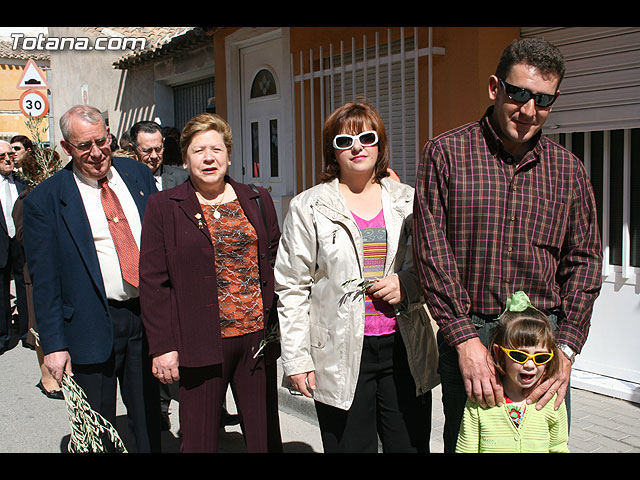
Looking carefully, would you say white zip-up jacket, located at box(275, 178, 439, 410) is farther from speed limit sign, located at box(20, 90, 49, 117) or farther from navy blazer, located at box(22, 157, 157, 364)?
speed limit sign, located at box(20, 90, 49, 117)

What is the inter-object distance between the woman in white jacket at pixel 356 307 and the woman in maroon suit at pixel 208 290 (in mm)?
283

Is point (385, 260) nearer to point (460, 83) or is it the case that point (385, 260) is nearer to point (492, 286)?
point (492, 286)

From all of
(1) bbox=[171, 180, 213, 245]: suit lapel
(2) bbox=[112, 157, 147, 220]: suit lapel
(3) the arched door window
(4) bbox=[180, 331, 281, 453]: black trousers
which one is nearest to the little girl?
(4) bbox=[180, 331, 281, 453]: black trousers

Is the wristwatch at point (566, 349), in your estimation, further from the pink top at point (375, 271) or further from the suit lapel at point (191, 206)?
the suit lapel at point (191, 206)

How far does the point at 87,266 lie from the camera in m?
3.29

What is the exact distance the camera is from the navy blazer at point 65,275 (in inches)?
129

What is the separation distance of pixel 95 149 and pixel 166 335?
104 cm

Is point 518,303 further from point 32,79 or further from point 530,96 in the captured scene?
point 32,79

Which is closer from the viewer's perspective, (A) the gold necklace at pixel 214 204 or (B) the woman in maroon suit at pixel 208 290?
(B) the woman in maroon suit at pixel 208 290

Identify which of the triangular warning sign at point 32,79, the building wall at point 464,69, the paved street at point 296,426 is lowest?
the paved street at point 296,426

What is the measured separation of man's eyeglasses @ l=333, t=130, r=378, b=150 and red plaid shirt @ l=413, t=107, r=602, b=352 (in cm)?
43

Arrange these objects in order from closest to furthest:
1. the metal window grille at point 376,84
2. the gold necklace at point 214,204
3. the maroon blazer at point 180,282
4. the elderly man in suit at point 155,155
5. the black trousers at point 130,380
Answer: the maroon blazer at point 180,282
the gold necklace at point 214,204
the black trousers at point 130,380
the elderly man in suit at point 155,155
the metal window grille at point 376,84

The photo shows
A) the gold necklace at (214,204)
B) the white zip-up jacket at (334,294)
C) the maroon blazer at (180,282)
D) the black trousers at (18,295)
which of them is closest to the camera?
the white zip-up jacket at (334,294)

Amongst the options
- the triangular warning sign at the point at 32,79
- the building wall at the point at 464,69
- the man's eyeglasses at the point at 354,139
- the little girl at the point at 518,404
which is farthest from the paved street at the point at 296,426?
the triangular warning sign at the point at 32,79
